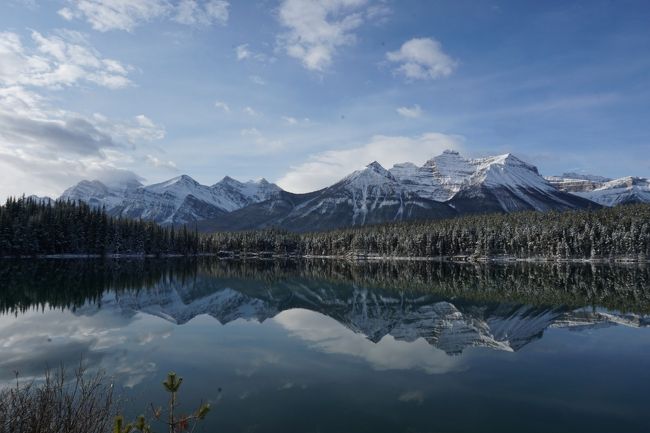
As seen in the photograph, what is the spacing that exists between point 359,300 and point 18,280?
62.6 metres

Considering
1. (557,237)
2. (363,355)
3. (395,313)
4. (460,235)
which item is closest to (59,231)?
(395,313)

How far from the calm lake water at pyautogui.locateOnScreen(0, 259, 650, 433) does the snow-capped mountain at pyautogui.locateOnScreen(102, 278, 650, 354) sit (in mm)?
219

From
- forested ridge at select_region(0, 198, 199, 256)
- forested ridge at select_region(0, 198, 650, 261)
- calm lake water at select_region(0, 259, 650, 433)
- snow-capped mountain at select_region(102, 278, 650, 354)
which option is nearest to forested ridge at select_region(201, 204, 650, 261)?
forested ridge at select_region(0, 198, 650, 261)

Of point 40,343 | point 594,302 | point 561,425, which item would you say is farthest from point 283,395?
point 594,302

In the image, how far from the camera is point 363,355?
33.7 meters

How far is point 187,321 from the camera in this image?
49.7 meters

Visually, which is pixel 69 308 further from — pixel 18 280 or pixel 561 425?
pixel 561 425

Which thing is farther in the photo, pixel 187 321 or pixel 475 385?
pixel 187 321

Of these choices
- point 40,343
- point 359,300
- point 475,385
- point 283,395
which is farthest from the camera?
point 359,300

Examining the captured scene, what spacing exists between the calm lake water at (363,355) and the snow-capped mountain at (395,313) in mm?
219

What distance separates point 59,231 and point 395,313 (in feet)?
436

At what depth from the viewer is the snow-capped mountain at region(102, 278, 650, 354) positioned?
136 feet

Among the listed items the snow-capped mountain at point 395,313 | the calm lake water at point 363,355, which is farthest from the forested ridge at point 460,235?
the snow-capped mountain at point 395,313

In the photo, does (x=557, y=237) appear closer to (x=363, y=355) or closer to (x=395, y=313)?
(x=395, y=313)
